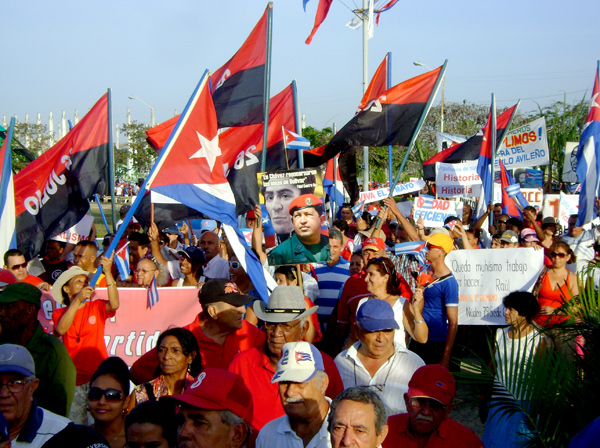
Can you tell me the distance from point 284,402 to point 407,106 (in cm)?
594

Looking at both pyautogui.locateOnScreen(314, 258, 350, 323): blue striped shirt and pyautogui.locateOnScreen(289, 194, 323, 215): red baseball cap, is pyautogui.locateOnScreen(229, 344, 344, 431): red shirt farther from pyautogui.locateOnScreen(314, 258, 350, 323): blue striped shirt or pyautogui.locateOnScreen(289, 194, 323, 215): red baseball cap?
pyautogui.locateOnScreen(314, 258, 350, 323): blue striped shirt

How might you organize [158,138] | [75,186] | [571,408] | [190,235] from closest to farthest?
[571,408] < [75,186] < [158,138] < [190,235]

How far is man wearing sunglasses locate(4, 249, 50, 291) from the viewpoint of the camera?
6422mm

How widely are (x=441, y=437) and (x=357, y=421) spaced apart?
2.77 feet

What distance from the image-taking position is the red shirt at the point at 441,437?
3.39 meters

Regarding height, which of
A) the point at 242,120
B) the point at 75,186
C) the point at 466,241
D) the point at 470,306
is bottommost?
the point at 470,306

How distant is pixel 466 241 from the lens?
8180mm

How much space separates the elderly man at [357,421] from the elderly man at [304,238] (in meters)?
2.91

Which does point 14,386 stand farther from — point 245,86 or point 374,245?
point 245,86

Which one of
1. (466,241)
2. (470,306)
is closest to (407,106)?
(466,241)

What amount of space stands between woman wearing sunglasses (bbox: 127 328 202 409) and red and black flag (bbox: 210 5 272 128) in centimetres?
373

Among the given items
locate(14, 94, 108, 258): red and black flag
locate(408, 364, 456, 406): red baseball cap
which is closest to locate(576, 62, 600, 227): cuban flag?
locate(14, 94, 108, 258): red and black flag

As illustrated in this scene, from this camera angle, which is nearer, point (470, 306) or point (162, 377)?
point (162, 377)

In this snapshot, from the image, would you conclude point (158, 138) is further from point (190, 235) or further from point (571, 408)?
point (571, 408)
